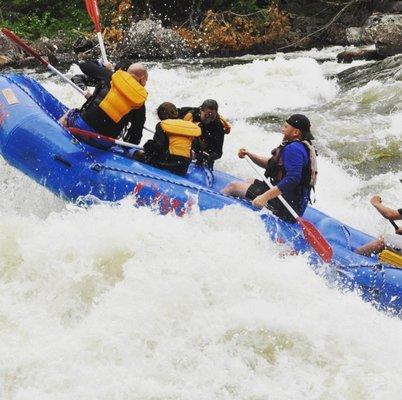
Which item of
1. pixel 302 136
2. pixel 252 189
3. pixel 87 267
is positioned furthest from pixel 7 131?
pixel 302 136

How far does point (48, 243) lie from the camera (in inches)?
162

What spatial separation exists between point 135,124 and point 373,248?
2.03m

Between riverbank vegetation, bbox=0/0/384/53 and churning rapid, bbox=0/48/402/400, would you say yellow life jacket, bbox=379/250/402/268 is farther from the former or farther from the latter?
riverbank vegetation, bbox=0/0/384/53

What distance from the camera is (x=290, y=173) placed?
4441 millimetres

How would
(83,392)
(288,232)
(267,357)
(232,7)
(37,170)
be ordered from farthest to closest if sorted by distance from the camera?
(232,7) < (37,170) < (288,232) < (267,357) < (83,392)

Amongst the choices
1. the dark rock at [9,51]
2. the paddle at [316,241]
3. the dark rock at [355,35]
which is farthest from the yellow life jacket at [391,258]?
the dark rock at [9,51]

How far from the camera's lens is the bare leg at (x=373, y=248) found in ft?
15.0

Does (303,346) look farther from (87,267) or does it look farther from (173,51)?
(173,51)

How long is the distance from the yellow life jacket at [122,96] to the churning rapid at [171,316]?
0.70m

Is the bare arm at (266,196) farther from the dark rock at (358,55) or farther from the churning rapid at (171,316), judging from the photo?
the dark rock at (358,55)

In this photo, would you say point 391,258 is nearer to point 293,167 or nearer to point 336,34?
point 293,167

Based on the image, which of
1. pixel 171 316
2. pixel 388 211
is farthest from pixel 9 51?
pixel 171 316

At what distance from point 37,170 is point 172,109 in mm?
1111

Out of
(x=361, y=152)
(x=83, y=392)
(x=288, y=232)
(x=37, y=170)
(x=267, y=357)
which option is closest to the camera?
(x=83, y=392)
